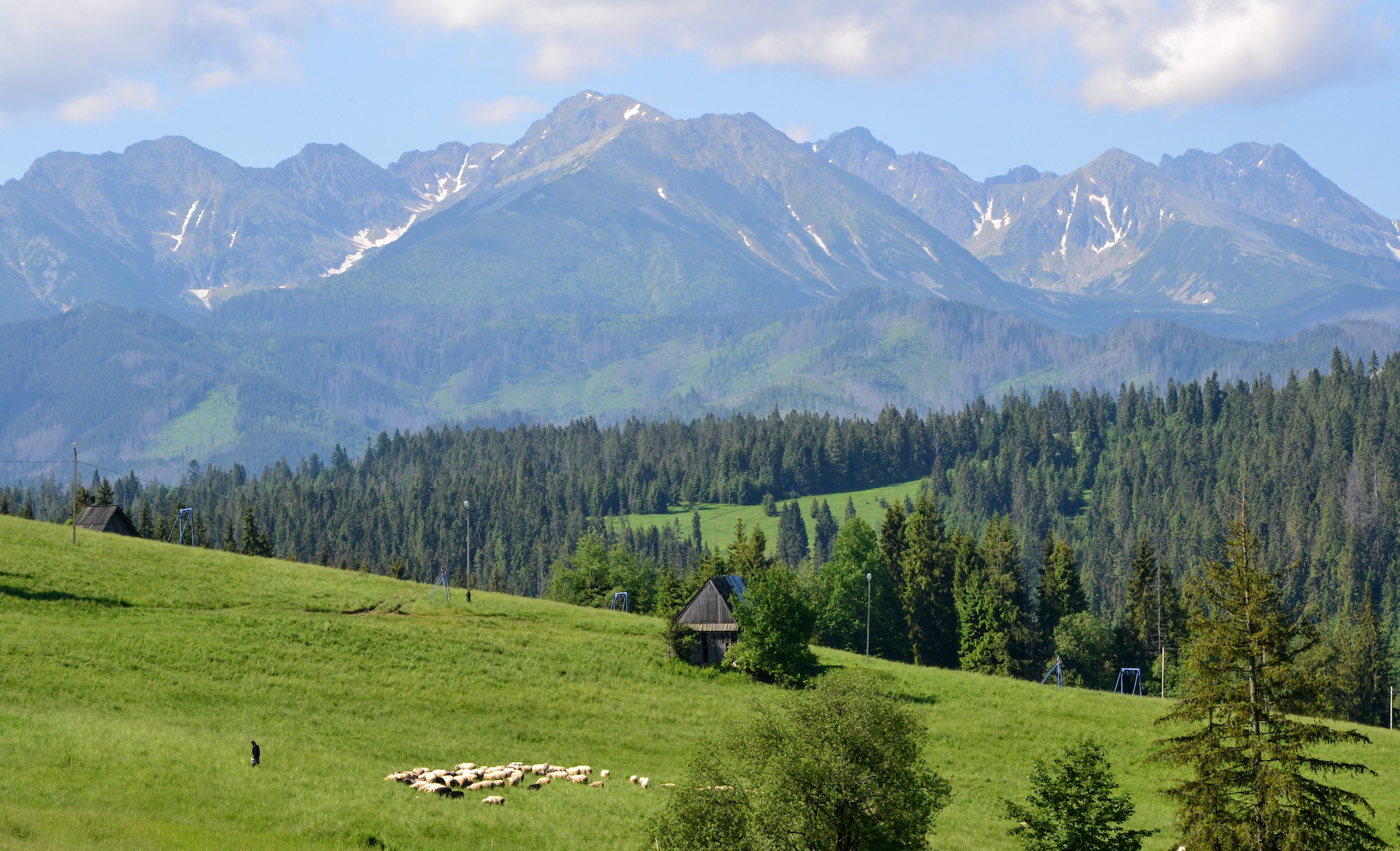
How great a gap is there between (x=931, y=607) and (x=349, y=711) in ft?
213

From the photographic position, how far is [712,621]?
86.1 m

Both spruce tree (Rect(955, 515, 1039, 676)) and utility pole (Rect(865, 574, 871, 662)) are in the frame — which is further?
spruce tree (Rect(955, 515, 1039, 676))

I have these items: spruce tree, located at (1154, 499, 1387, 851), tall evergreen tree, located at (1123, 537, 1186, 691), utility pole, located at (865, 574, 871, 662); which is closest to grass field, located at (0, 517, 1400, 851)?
utility pole, located at (865, 574, 871, 662)

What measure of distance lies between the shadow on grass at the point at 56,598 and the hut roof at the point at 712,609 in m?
34.4

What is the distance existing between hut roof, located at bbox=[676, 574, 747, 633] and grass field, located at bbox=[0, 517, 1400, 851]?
334 centimetres

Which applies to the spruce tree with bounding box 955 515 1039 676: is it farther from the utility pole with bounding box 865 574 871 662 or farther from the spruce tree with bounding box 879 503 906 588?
the utility pole with bounding box 865 574 871 662

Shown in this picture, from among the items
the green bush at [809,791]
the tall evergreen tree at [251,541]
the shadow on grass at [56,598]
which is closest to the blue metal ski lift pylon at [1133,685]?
the green bush at [809,791]

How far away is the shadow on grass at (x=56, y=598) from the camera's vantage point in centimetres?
7356

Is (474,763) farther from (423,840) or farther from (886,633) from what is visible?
(886,633)

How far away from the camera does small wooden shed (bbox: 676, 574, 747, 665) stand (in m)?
85.6

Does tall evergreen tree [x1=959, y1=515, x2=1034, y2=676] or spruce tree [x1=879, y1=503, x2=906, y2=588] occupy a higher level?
spruce tree [x1=879, y1=503, x2=906, y2=588]

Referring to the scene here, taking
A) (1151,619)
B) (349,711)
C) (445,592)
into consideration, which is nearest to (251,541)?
(445,592)

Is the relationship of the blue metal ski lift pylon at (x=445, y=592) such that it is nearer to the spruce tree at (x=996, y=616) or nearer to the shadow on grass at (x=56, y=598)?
the shadow on grass at (x=56, y=598)

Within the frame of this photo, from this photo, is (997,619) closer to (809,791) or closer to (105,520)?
(809,791)
